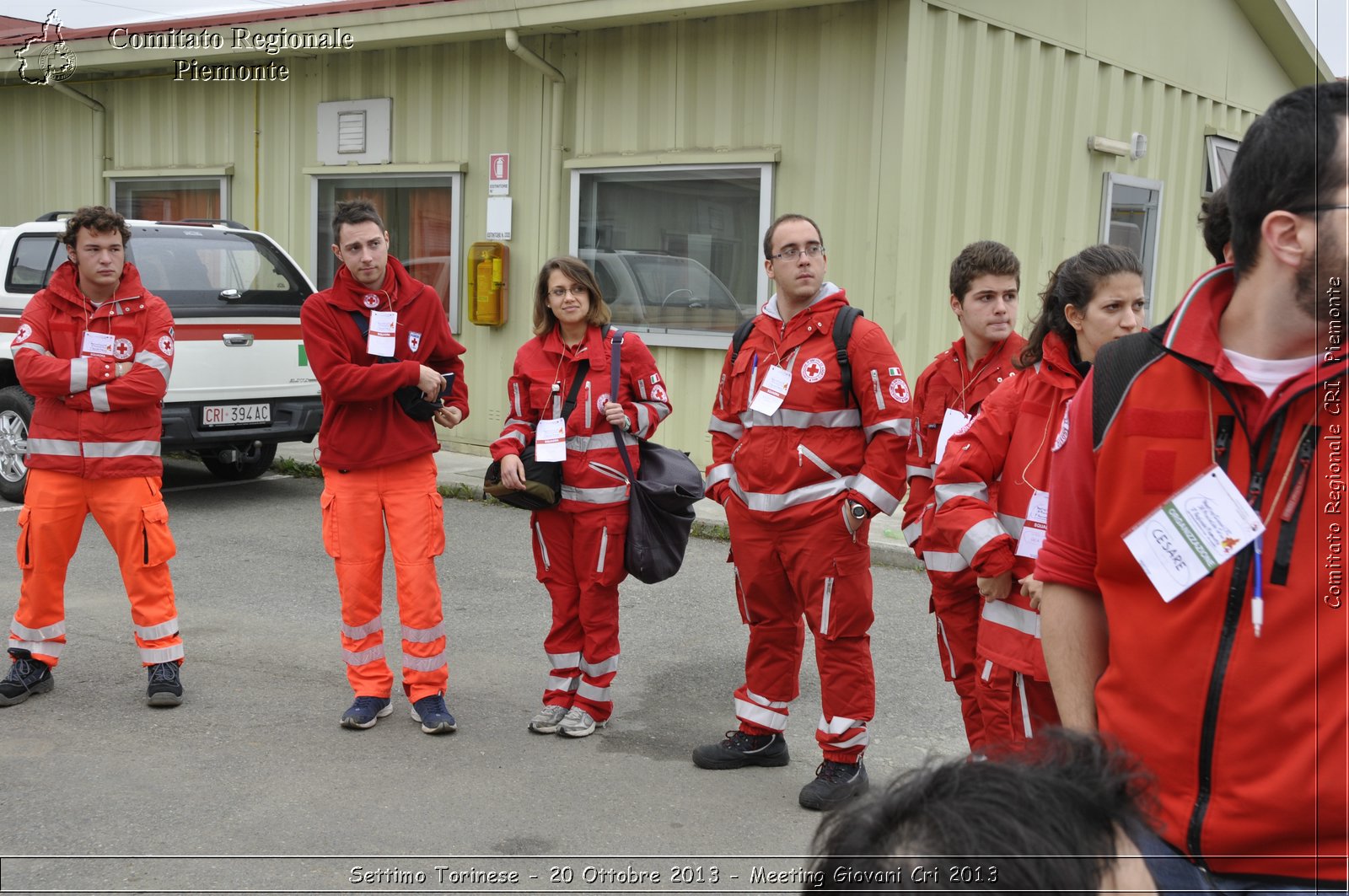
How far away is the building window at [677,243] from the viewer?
1046cm

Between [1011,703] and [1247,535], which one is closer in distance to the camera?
[1247,535]

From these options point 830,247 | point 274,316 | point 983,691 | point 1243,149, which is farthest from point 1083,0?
point 1243,149

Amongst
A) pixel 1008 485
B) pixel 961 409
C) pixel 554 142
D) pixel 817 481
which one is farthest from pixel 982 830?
pixel 554 142

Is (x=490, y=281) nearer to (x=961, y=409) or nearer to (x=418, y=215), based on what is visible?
(x=418, y=215)

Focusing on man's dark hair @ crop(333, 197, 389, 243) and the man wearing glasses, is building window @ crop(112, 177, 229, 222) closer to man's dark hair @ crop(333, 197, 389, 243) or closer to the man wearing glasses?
man's dark hair @ crop(333, 197, 389, 243)

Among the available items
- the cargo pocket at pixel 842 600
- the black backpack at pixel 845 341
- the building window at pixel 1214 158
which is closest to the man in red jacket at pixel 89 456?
the cargo pocket at pixel 842 600

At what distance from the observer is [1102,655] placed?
2.04 metres

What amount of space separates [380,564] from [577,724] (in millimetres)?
1056

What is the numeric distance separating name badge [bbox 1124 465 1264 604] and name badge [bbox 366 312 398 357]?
12.7ft

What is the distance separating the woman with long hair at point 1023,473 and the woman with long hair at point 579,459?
1862 millimetres

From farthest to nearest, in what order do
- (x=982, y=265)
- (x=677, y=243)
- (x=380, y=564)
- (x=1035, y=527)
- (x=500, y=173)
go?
(x=500, y=173)
(x=677, y=243)
(x=380, y=564)
(x=982, y=265)
(x=1035, y=527)

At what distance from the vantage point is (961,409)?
4.32 meters

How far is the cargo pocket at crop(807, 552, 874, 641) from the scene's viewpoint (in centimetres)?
449

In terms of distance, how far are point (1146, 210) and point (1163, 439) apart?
1137 cm
